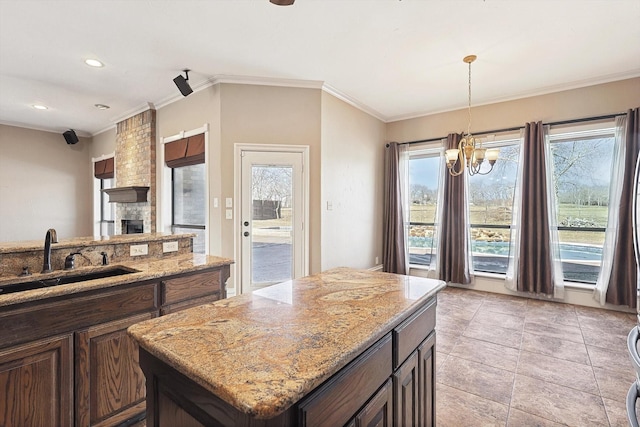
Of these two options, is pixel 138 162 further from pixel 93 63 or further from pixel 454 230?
pixel 454 230

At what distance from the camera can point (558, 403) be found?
1.95 metres

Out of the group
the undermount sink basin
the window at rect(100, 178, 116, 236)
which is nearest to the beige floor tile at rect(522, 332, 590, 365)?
the undermount sink basin

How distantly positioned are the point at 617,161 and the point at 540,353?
266 centimetres

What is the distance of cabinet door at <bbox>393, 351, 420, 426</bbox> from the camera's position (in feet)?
3.72

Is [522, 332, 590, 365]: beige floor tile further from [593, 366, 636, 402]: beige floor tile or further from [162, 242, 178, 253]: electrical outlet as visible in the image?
[162, 242, 178, 253]: electrical outlet

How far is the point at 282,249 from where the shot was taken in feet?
12.7

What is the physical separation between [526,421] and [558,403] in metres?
0.36

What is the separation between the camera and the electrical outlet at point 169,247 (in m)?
2.41

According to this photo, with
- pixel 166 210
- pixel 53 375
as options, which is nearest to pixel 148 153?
pixel 166 210

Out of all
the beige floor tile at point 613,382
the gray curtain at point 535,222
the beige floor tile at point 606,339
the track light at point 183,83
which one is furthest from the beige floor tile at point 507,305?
the track light at point 183,83

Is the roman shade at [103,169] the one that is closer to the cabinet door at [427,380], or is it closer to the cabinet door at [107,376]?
the cabinet door at [107,376]

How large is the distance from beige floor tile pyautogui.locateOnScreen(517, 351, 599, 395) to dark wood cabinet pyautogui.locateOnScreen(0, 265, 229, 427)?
276 centimetres

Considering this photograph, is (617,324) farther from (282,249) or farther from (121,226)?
(121,226)

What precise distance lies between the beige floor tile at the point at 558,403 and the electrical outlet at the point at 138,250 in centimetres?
283
